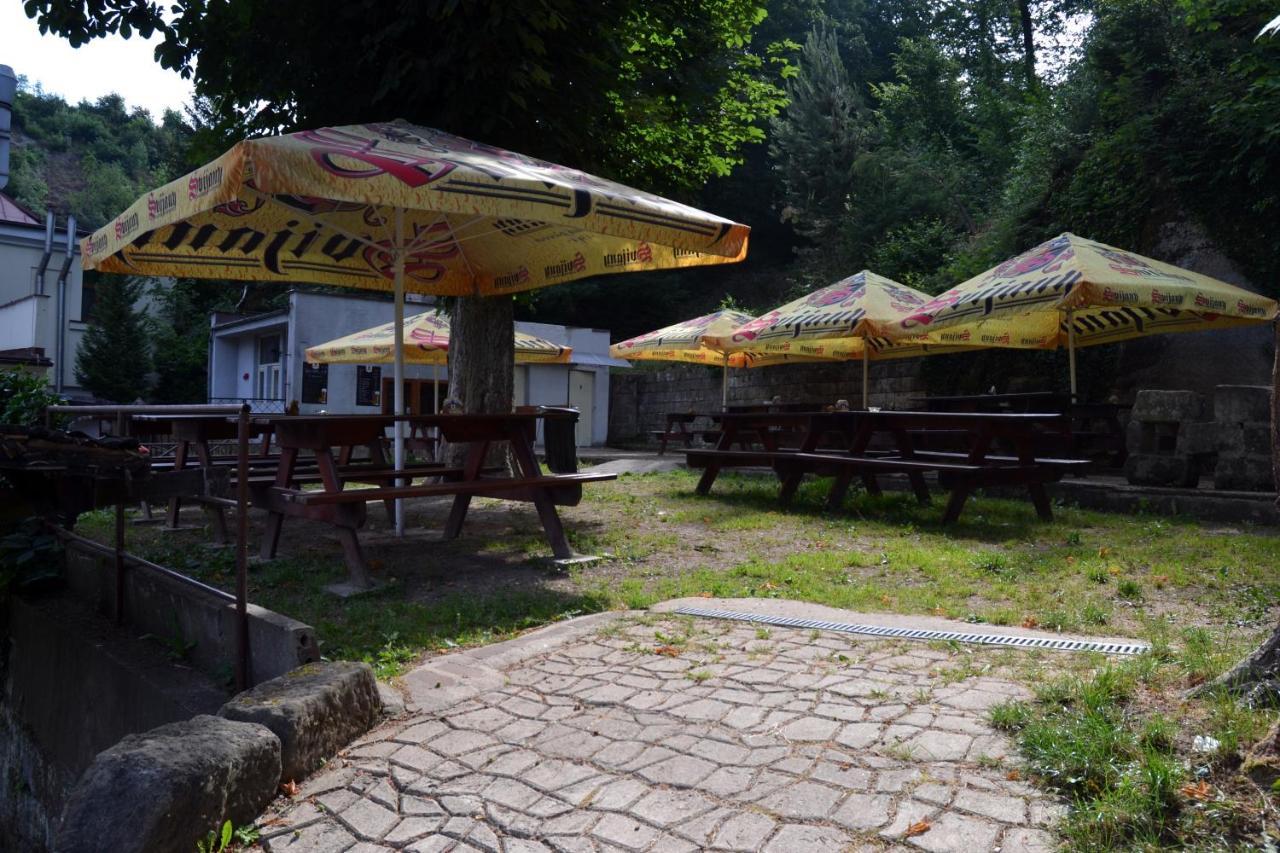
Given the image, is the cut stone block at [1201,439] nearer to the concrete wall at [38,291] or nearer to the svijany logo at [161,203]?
the svijany logo at [161,203]

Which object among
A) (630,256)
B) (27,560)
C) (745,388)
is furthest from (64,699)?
(745,388)

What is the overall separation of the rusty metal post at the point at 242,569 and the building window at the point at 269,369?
23.0 m

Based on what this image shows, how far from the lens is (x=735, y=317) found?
52.2ft

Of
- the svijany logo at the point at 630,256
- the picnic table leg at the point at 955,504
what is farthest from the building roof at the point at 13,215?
the picnic table leg at the point at 955,504

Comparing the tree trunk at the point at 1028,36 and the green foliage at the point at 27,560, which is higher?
the tree trunk at the point at 1028,36

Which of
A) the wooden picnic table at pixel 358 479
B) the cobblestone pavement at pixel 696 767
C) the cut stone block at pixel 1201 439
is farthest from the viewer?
the cut stone block at pixel 1201 439

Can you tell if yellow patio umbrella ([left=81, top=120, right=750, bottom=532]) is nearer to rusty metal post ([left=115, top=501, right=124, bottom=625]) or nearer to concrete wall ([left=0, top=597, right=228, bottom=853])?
rusty metal post ([left=115, top=501, right=124, bottom=625])

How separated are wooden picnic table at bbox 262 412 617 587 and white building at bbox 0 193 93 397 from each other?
25.3 meters

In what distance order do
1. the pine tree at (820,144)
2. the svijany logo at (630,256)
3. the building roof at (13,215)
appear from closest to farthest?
the svijany logo at (630,256) < the pine tree at (820,144) < the building roof at (13,215)

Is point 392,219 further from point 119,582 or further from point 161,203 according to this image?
point 119,582

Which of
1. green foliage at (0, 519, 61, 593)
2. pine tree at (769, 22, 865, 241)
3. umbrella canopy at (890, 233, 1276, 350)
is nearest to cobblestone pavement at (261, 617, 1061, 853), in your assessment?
green foliage at (0, 519, 61, 593)

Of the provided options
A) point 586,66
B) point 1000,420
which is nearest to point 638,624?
point 1000,420

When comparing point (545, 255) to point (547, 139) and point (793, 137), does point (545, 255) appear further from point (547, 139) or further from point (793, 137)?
point (793, 137)

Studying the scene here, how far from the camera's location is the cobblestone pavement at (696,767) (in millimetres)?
2375
